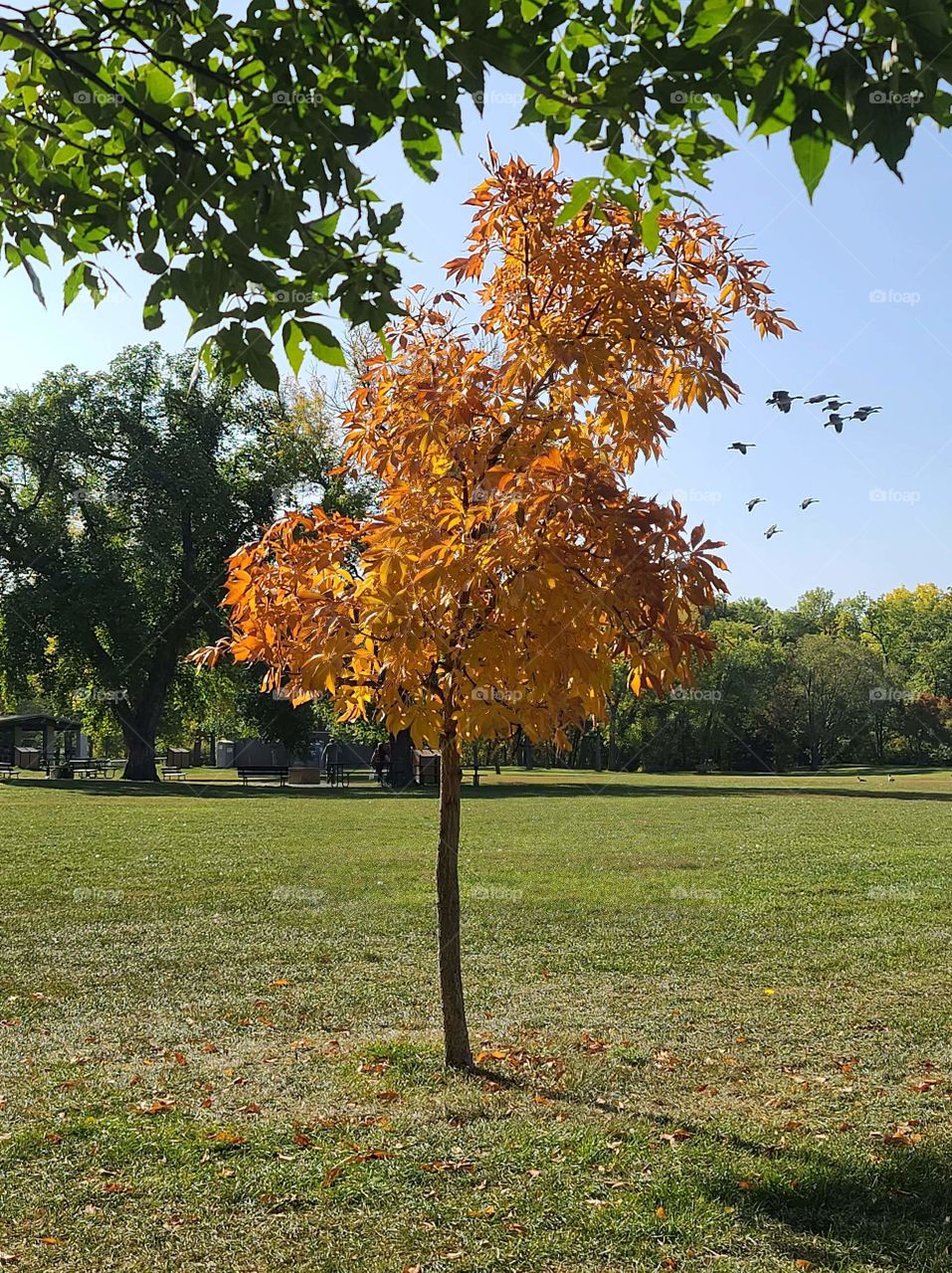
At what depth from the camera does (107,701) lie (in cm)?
3566

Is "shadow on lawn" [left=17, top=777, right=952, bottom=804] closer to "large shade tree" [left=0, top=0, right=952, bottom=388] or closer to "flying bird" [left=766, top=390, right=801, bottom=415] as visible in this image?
"flying bird" [left=766, top=390, right=801, bottom=415]

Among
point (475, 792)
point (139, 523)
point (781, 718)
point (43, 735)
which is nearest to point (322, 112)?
point (475, 792)

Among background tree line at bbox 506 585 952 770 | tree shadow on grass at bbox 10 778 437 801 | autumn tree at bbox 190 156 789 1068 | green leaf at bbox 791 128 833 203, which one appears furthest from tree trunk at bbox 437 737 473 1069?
background tree line at bbox 506 585 952 770

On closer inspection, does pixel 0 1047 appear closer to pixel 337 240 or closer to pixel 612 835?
pixel 337 240

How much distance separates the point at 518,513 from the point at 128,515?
3384 centimetres

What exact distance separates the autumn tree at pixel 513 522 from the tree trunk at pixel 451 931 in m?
0.01

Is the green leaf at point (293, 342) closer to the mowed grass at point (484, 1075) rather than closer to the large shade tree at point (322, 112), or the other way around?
the large shade tree at point (322, 112)

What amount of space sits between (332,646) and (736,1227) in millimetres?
2848

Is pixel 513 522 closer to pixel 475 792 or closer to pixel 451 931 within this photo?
pixel 451 931

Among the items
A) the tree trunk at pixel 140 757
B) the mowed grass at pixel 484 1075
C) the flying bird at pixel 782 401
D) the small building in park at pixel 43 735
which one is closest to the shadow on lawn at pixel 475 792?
the tree trunk at pixel 140 757

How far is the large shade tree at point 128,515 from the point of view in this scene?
33.9 meters

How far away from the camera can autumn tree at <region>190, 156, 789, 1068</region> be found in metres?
4.73

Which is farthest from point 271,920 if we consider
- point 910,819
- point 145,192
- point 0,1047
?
point 910,819

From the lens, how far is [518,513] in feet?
15.6
